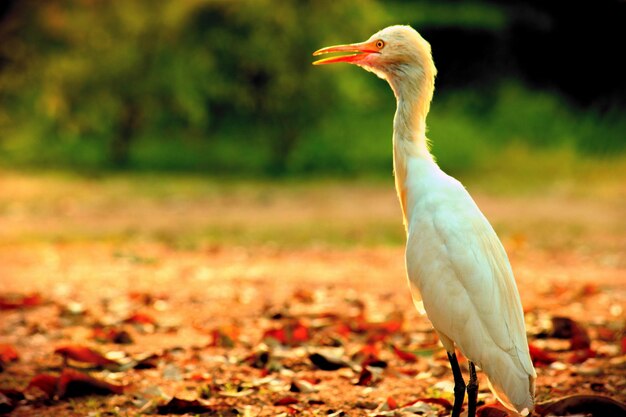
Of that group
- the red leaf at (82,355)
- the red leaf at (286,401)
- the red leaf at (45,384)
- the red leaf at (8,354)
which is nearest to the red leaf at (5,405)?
the red leaf at (45,384)

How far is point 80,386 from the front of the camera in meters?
4.01

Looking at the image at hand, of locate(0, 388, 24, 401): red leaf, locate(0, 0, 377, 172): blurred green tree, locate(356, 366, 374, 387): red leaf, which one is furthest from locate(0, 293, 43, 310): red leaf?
locate(0, 0, 377, 172): blurred green tree

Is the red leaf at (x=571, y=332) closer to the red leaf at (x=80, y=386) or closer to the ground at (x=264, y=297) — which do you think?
the ground at (x=264, y=297)

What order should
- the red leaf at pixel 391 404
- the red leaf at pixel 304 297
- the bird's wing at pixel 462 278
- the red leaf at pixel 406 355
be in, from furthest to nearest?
the red leaf at pixel 304 297, the red leaf at pixel 406 355, the red leaf at pixel 391 404, the bird's wing at pixel 462 278

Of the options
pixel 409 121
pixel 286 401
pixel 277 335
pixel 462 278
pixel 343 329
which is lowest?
pixel 286 401

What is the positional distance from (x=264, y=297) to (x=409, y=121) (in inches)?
120

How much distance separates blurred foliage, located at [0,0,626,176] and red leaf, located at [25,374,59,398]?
11740 millimetres

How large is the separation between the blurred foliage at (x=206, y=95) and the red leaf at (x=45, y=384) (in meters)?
11.7

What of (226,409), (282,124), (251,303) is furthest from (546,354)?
(282,124)

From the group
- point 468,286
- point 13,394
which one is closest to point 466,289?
point 468,286

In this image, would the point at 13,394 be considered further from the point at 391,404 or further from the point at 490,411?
the point at 490,411

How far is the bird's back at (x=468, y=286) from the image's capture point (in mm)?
3393

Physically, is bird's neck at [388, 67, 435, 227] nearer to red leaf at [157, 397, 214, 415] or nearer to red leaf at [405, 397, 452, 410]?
red leaf at [405, 397, 452, 410]

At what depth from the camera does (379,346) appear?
500 centimetres
